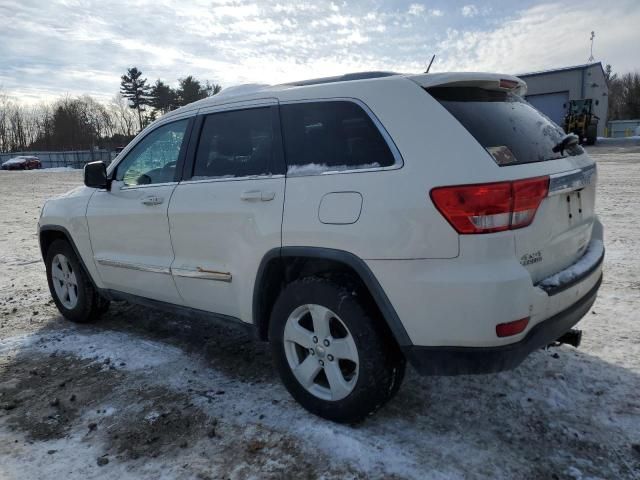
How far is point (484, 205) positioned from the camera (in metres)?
2.29

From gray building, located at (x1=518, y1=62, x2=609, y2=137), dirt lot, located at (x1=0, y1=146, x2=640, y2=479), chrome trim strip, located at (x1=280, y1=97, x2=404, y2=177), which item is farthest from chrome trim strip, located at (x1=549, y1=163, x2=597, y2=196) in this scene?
gray building, located at (x1=518, y1=62, x2=609, y2=137)

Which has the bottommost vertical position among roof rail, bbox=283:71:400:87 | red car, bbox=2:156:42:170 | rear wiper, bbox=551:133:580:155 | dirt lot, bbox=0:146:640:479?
dirt lot, bbox=0:146:640:479

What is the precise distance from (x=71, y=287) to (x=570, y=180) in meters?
4.45

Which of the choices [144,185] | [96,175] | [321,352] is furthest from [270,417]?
[96,175]

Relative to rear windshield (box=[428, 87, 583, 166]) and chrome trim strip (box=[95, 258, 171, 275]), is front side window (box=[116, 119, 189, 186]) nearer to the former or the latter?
chrome trim strip (box=[95, 258, 171, 275])

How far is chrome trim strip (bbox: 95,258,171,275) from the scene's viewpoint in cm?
375

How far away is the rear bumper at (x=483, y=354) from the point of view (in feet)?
7.83

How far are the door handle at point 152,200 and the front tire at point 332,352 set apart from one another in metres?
1.32

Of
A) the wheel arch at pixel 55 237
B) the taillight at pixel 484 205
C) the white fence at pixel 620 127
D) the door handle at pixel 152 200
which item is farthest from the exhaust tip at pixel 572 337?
the white fence at pixel 620 127

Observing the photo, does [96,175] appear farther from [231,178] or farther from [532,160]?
[532,160]

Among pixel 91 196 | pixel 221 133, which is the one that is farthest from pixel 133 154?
pixel 221 133

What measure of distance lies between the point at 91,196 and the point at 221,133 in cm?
166

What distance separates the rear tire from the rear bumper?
3.45 meters

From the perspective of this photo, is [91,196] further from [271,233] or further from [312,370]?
[312,370]
